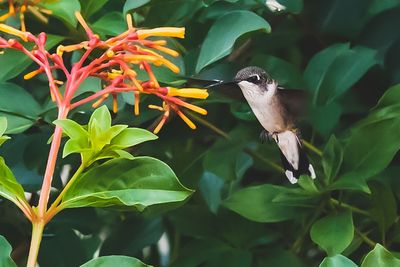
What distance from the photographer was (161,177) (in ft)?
2.72

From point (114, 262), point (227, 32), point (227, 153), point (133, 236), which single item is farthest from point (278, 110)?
point (133, 236)

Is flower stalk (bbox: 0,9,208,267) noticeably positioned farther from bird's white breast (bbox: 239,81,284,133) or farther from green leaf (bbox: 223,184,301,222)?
green leaf (bbox: 223,184,301,222)

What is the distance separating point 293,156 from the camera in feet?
3.61

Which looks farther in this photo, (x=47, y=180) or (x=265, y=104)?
(x=265, y=104)

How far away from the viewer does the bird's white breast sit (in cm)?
100

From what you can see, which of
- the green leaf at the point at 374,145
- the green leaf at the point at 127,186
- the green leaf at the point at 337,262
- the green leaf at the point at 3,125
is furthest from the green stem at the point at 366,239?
the green leaf at the point at 3,125

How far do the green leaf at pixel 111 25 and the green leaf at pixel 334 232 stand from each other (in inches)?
13.5

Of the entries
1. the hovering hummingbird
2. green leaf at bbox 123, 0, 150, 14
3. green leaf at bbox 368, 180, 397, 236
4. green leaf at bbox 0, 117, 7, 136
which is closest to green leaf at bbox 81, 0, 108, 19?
green leaf at bbox 123, 0, 150, 14

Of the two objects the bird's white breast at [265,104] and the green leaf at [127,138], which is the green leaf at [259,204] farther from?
the green leaf at [127,138]

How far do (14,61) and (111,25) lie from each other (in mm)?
127

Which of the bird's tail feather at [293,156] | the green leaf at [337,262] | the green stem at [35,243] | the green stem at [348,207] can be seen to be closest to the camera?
the green stem at [35,243]

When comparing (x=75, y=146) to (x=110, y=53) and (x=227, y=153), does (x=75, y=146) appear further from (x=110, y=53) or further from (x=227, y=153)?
(x=227, y=153)

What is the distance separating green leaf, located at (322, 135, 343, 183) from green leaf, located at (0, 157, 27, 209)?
481mm

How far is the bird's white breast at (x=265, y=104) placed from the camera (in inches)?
39.4
